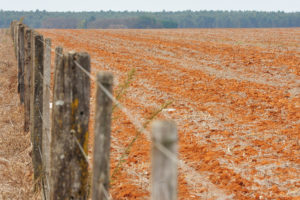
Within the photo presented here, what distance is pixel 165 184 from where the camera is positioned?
1478 millimetres

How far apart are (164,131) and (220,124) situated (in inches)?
264

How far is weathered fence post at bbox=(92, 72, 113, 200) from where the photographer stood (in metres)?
2.20

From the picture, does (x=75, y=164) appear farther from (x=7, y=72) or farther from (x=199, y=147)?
(x=7, y=72)

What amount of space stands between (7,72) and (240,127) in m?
8.07

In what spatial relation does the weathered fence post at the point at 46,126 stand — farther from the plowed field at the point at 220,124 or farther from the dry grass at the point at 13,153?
the plowed field at the point at 220,124

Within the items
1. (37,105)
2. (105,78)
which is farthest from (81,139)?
(37,105)

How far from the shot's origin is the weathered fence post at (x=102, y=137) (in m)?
2.20

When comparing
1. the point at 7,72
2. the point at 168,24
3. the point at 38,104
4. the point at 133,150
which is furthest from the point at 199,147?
the point at 168,24

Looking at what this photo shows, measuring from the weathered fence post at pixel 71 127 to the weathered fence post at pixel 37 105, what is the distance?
2069mm

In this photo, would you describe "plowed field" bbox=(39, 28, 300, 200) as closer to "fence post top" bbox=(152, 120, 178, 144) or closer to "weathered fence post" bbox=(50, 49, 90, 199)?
"weathered fence post" bbox=(50, 49, 90, 199)

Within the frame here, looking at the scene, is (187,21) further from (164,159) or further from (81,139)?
(164,159)

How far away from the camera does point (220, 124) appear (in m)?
7.99

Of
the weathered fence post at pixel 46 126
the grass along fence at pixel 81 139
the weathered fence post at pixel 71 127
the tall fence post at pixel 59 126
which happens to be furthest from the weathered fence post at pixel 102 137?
the weathered fence post at pixel 46 126

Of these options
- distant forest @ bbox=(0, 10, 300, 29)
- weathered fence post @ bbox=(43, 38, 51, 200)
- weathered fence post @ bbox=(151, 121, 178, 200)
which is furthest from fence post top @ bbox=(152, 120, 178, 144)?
distant forest @ bbox=(0, 10, 300, 29)
